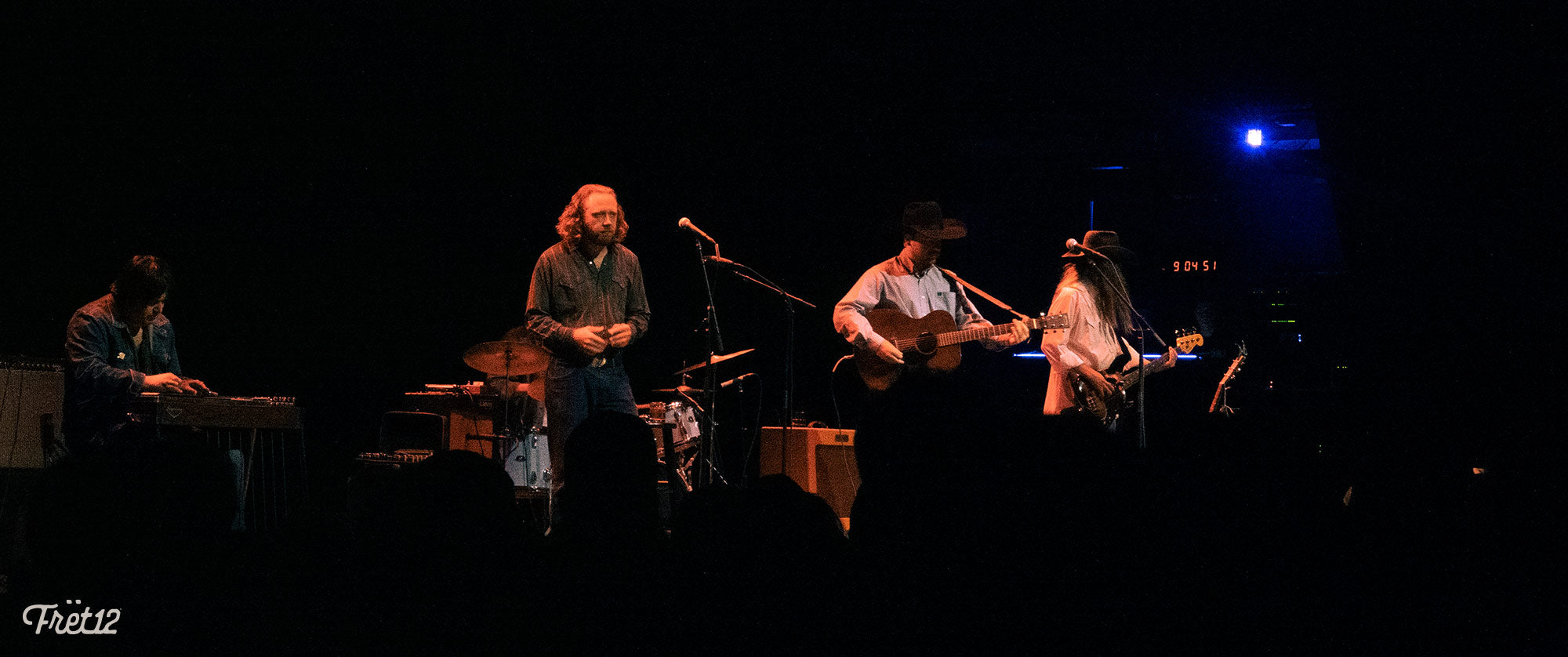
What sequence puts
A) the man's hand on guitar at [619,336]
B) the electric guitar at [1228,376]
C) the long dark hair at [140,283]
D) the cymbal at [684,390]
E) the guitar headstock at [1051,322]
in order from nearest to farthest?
the man's hand on guitar at [619,336], the long dark hair at [140,283], the guitar headstock at [1051,322], the cymbal at [684,390], the electric guitar at [1228,376]

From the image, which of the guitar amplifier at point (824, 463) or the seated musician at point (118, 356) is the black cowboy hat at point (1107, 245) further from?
the seated musician at point (118, 356)

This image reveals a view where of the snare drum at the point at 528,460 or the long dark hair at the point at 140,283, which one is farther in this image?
the snare drum at the point at 528,460

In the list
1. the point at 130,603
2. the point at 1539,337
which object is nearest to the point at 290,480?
the point at 130,603

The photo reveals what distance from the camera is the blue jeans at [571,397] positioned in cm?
407

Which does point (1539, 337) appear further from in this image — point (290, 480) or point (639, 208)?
point (290, 480)

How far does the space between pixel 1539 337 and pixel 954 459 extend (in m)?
2.31

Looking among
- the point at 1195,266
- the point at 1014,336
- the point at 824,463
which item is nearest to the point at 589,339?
the point at 824,463

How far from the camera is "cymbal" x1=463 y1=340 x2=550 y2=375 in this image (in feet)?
18.6

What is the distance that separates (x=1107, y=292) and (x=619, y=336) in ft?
10.2

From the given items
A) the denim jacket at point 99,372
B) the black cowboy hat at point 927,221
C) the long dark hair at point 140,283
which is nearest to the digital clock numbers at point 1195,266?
the black cowboy hat at point 927,221

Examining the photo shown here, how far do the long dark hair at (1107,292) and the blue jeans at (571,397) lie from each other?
293 cm

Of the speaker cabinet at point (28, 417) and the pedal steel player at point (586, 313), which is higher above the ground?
the pedal steel player at point (586, 313)

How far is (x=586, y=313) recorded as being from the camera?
4.25m

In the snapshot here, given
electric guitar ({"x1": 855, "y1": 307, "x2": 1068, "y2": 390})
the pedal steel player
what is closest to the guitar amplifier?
electric guitar ({"x1": 855, "y1": 307, "x2": 1068, "y2": 390})
